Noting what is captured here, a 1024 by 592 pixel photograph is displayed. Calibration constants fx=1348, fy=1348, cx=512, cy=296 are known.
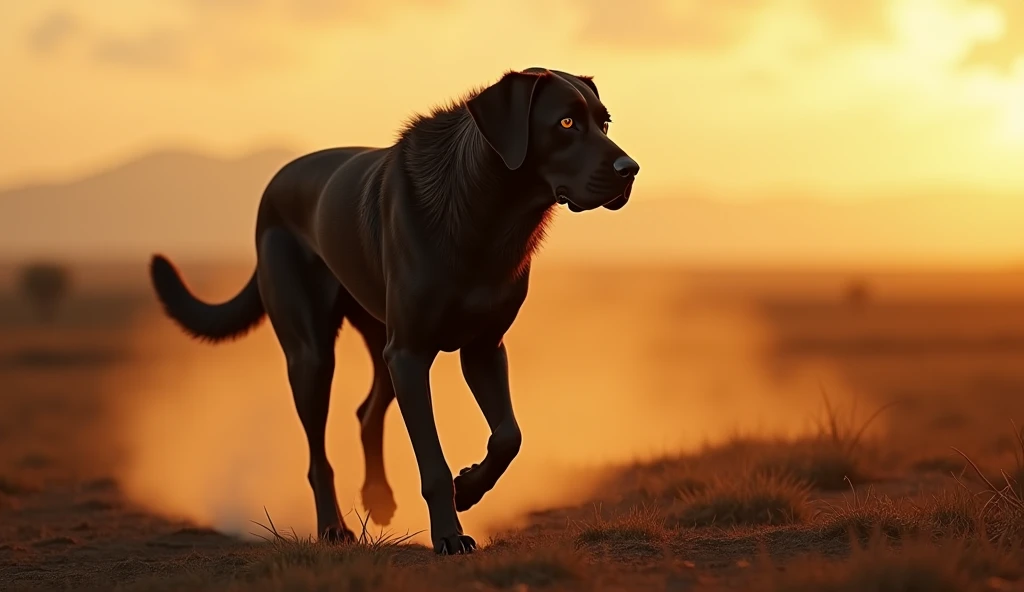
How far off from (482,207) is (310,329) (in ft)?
5.57

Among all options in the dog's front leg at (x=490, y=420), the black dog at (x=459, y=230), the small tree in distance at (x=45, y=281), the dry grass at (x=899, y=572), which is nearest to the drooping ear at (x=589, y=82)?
the black dog at (x=459, y=230)

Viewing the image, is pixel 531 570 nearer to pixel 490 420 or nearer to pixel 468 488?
pixel 468 488

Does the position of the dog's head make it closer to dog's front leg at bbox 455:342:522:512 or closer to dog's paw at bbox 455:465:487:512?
dog's front leg at bbox 455:342:522:512

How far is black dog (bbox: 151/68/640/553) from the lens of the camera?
535 centimetres

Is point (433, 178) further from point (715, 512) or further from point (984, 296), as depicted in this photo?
point (984, 296)

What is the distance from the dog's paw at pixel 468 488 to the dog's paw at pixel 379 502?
64.9 inches

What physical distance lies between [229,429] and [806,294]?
239 ft

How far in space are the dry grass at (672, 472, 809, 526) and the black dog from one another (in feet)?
4.64

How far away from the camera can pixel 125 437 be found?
54.7 ft

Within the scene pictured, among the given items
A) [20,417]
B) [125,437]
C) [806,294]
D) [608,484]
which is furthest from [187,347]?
[806,294]

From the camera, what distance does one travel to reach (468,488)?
5.75m

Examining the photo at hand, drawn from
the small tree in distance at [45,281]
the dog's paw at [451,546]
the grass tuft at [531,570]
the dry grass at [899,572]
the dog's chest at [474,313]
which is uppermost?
the small tree in distance at [45,281]

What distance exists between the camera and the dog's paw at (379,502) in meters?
7.38

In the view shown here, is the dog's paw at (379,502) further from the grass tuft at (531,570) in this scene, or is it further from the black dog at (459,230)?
the grass tuft at (531,570)
